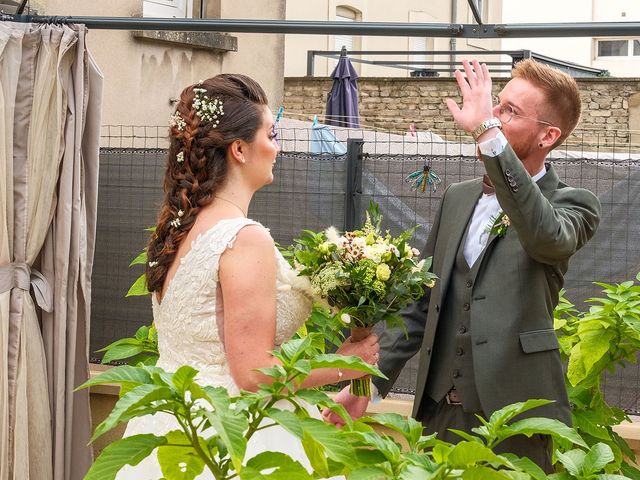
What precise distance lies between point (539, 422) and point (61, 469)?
3.31m

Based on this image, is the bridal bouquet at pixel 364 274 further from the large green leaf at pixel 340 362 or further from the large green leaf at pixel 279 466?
the large green leaf at pixel 279 466

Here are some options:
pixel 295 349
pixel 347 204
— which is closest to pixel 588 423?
pixel 347 204

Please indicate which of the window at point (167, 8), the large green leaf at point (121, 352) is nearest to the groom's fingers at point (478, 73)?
the large green leaf at point (121, 352)

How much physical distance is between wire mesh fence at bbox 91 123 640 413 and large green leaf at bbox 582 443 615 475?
344 cm

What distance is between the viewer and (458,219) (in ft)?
11.2

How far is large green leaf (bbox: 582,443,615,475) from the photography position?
1.85m

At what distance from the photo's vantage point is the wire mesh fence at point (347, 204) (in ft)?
17.5

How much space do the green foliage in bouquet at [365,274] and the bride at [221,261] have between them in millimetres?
97

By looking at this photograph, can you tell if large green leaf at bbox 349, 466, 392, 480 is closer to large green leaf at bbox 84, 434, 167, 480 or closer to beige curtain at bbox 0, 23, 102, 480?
large green leaf at bbox 84, 434, 167, 480

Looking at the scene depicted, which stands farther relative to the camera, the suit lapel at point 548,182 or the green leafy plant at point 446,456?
the suit lapel at point 548,182

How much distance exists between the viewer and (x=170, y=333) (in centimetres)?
317

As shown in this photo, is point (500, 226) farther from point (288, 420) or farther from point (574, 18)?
point (574, 18)

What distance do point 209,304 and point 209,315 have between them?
0.11 ft

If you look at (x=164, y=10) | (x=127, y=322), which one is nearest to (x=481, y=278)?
(x=127, y=322)
